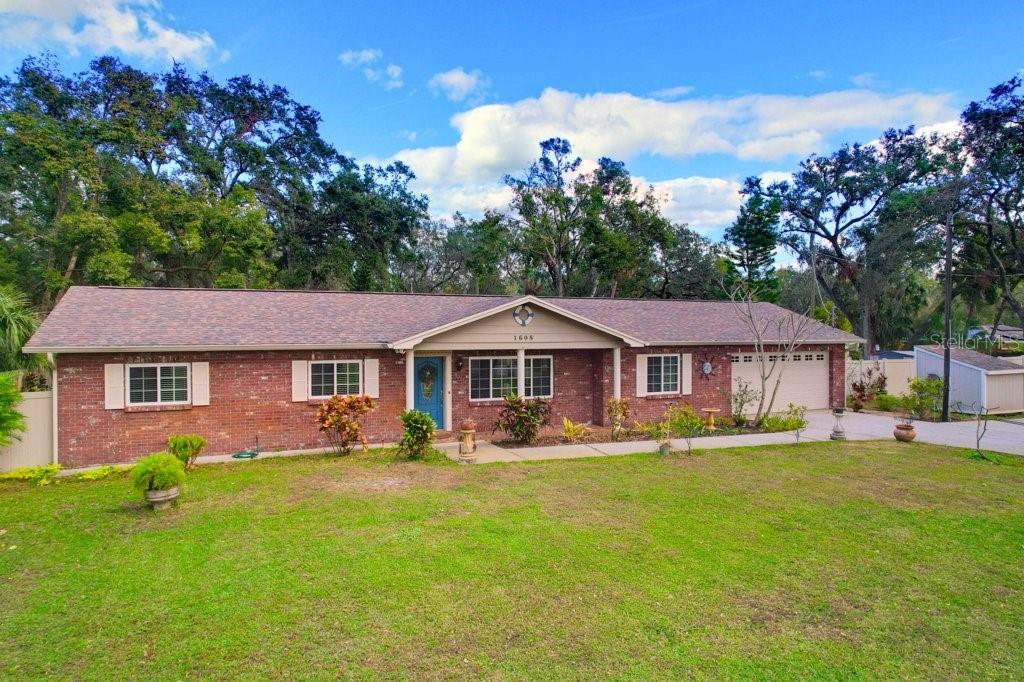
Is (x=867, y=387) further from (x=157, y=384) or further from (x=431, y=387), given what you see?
(x=157, y=384)

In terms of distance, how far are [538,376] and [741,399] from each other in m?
6.25

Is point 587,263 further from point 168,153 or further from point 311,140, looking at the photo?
point 168,153

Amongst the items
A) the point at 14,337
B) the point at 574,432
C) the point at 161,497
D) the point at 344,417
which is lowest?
the point at 574,432

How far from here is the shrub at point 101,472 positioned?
33.3 feet

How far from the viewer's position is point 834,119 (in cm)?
2066

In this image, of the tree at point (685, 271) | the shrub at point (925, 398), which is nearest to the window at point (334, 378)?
the shrub at point (925, 398)

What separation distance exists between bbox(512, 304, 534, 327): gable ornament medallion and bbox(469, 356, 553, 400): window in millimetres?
1381

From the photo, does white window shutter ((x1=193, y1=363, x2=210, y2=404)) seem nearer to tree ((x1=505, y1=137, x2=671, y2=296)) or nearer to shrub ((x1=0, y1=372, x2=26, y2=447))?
shrub ((x1=0, y1=372, x2=26, y2=447))

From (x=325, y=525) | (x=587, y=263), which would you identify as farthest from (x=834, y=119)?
(x=325, y=525)

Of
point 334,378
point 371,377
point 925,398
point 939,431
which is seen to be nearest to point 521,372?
point 371,377

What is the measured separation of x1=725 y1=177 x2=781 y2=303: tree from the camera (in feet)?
122

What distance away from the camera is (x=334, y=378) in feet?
43.3

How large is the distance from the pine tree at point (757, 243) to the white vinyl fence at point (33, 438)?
35.1m

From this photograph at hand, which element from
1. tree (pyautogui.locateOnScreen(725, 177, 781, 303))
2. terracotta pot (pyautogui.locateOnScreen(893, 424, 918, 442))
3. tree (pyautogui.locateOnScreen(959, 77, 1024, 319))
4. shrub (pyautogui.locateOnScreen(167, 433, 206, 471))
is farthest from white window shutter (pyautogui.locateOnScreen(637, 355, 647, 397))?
tree (pyautogui.locateOnScreen(959, 77, 1024, 319))
